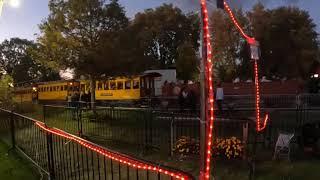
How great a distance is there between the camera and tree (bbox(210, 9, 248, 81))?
43.2 m

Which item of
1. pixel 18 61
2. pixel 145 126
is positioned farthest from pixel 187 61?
pixel 18 61

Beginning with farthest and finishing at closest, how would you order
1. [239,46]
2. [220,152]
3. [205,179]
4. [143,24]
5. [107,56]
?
[143,24], [239,46], [107,56], [220,152], [205,179]

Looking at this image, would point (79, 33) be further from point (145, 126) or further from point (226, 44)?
point (226, 44)

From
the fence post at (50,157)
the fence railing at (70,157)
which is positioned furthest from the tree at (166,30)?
the fence post at (50,157)

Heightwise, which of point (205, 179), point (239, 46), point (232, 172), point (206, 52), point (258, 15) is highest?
point (258, 15)

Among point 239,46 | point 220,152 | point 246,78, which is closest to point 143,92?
point 239,46

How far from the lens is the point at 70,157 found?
27.2ft

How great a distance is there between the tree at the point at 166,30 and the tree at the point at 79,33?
36.8m

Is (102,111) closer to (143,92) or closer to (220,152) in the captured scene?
(220,152)

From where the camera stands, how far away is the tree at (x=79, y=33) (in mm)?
25109

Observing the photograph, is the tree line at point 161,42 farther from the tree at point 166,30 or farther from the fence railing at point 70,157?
the fence railing at point 70,157

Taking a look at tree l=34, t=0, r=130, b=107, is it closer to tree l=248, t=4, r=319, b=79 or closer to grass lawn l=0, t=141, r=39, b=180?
grass lawn l=0, t=141, r=39, b=180

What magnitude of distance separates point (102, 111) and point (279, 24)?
36.9 meters

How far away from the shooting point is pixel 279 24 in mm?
47250
